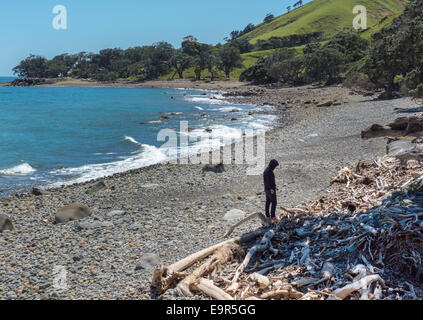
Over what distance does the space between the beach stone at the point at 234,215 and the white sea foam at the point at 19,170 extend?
16266mm

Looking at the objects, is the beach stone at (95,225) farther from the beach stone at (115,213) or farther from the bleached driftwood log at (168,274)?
the bleached driftwood log at (168,274)

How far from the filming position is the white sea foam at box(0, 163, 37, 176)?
23.8 meters

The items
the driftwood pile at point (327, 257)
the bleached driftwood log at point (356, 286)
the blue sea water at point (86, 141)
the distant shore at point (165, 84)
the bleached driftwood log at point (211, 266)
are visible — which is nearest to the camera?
the bleached driftwood log at point (356, 286)

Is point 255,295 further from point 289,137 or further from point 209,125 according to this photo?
point 209,125

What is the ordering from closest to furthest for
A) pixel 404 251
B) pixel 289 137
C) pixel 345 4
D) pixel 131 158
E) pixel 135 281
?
1. pixel 404 251
2. pixel 135 281
3. pixel 131 158
4. pixel 289 137
5. pixel 345 4

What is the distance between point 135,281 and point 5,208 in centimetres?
1032

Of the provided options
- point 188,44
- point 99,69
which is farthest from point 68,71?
point 188,44

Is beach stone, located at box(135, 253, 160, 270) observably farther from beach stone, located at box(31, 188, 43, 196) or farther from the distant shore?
the distant shore

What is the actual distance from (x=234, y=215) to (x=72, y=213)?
20.8 ft

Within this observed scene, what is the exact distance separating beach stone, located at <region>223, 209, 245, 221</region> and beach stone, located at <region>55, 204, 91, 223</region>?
563 cm

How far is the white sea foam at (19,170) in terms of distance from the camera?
78.2 feet

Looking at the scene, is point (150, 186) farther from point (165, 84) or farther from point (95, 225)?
point (165, 84)

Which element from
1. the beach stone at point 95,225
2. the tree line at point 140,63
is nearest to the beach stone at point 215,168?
the beach stone at point 95,225

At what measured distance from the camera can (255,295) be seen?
7.18 metres
